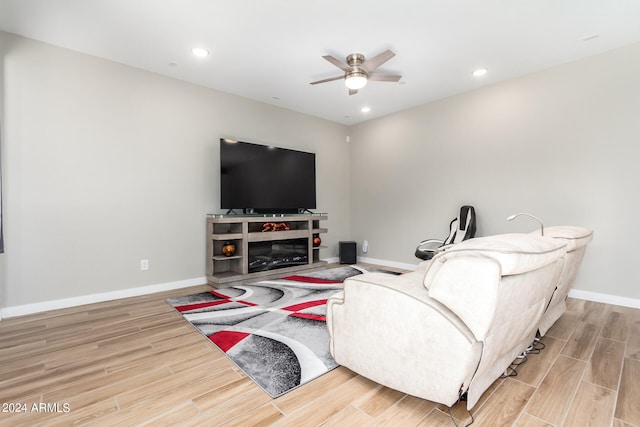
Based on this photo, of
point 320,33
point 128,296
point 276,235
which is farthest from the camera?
point 276,235

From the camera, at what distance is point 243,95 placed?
14.2ft

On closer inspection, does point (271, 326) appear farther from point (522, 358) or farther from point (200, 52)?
point (200, 52)

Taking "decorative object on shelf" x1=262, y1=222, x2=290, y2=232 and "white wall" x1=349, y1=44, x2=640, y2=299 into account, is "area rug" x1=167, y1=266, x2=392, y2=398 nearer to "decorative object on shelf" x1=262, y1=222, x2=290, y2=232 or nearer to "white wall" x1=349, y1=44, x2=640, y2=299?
"decorative object on shelf" x1=262, y1=222, x2=290, y2=232

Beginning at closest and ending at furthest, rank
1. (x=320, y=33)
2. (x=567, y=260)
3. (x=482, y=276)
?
(x=482, y=276) < (x=567, y=260) < (x=320, y=33)

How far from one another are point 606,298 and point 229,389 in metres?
3.87

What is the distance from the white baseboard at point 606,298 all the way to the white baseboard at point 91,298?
4475mm

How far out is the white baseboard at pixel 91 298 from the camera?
2.81 metres

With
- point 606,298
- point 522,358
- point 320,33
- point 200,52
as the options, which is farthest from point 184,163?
point 606,298

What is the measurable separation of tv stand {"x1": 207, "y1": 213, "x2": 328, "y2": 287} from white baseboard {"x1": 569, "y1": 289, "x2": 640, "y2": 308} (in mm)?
3260

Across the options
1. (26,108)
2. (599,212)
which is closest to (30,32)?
(26,108)

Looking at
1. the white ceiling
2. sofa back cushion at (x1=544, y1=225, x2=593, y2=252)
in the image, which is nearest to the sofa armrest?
sofa back cushion at (x1=544, y1=225, x2=593, y2=252)

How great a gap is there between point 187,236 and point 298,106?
8.58 feet

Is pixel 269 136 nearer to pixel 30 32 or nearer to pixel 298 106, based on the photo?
pixel 298 106

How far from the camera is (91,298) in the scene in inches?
125
